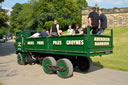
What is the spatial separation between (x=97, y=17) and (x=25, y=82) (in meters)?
4.39

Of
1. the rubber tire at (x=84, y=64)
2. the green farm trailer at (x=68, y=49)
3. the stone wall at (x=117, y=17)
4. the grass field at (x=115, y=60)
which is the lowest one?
the grass field at (x=115, y=60)

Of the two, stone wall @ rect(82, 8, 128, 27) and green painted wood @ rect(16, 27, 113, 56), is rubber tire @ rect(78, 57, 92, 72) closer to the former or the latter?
green painted wood @ rect(16, 27, 113, 56)

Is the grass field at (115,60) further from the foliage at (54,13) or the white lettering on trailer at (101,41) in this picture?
the foliage at (54,13)

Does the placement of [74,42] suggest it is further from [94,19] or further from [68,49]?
[94,19]

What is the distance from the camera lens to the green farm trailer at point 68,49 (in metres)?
6.19

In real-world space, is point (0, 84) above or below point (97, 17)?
below

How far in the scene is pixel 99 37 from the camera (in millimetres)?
6820

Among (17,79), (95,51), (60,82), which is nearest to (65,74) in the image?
(60,82)

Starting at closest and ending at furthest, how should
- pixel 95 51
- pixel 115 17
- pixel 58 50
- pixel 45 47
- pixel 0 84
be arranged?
1. pixel 0 84
2. pixel 95 51
3. pixel 58 50
4. pixel 45 47
5. pixel 115 17

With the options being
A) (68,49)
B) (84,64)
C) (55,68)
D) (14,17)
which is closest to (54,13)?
(84,64)

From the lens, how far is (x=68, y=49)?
6.72m

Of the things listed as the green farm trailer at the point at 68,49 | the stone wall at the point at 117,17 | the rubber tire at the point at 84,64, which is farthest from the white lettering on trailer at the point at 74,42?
the stone wall at the point at 117,17

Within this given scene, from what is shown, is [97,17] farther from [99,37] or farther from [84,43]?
[84,43]

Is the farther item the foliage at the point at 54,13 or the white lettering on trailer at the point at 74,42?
the foliage at the point at 54,13
